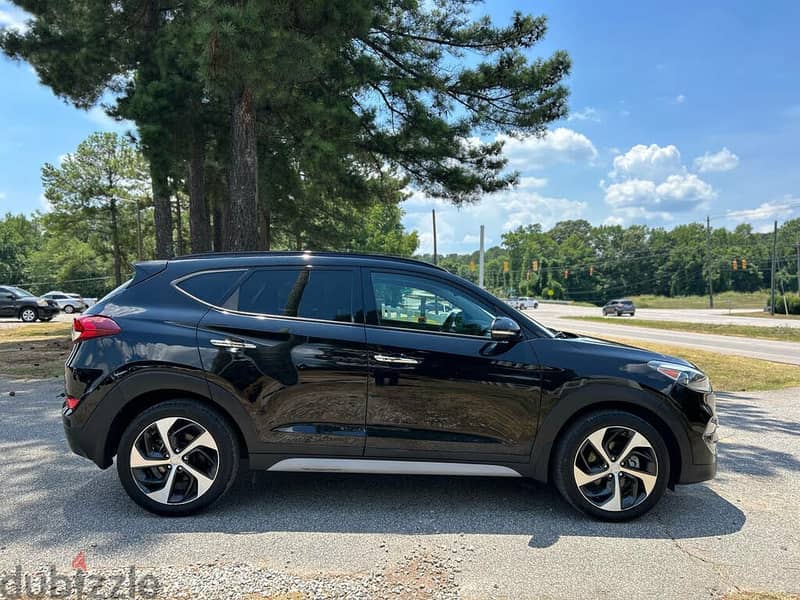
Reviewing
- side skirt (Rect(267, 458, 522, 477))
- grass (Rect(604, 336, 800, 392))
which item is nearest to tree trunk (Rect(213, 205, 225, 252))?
grass (Rect(604, 336, 800, 392))

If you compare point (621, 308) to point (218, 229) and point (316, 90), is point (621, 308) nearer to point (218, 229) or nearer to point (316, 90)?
point (218, 229)

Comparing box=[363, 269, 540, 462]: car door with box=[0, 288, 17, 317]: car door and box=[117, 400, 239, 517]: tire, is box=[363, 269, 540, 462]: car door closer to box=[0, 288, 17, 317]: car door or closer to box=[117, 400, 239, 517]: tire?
box=[117, 400, 239, 517]: tire

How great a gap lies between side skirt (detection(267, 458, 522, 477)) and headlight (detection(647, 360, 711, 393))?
1.27m

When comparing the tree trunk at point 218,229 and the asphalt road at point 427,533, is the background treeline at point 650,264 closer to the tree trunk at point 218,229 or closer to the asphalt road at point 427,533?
the tree trunk at point 218,229

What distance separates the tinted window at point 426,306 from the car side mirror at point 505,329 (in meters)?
0.12

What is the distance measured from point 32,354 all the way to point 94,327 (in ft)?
32.0

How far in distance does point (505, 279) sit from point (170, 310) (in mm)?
129877

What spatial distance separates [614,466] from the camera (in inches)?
133

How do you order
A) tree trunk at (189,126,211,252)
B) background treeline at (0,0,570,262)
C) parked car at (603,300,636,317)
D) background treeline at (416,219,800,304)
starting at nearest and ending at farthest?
1. background treeline at (0,0,570,262)
2. tree trunk at (189,126,211,252)
3. parked car at (603,300,636,317)
4. background treeline at (416,219,800,304)

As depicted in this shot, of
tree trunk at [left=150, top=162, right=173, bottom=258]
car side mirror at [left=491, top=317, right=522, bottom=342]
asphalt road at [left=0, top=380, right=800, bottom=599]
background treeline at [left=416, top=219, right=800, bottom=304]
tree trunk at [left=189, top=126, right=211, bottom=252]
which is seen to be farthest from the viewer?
background treeline at [left=416, top=219, right=800, bottom=304]

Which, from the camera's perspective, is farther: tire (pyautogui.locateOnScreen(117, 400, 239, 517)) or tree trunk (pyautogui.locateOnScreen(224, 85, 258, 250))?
tree trunk (pyautogui.locateOnScreen(224, 85, 258, 250))

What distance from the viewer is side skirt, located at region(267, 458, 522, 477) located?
3.37 meters

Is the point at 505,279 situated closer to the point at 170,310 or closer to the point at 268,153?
the point at 268,153

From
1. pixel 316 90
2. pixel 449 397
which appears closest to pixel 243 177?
pixel 316 90
